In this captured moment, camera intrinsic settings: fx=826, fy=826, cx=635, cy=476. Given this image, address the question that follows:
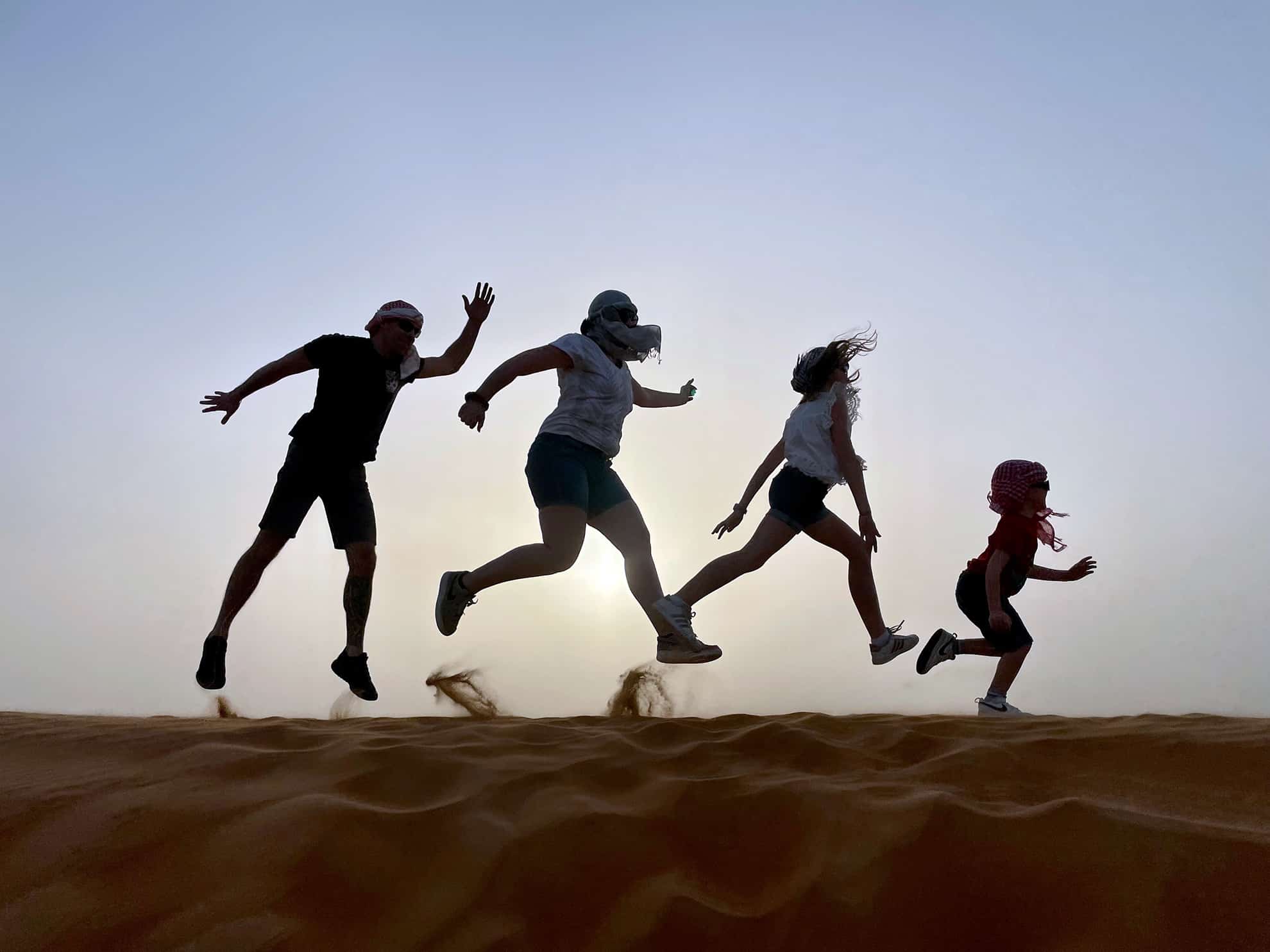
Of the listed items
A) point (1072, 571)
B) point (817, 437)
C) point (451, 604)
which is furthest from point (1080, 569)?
point (451, 604)

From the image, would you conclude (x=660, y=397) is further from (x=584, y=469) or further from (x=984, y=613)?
(x=984, y=613)

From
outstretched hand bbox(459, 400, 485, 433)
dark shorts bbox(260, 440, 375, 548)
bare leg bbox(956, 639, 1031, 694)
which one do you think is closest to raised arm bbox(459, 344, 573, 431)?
outstretched hand bbox(459, 400, 485, 433)

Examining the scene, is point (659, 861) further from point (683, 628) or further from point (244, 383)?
point (244, 383)

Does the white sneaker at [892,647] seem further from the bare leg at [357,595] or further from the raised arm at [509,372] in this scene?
the bare leg at [357,595]

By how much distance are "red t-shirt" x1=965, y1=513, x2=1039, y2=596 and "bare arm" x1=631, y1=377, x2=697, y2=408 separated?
2.14 m

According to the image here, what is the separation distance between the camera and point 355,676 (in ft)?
13.9

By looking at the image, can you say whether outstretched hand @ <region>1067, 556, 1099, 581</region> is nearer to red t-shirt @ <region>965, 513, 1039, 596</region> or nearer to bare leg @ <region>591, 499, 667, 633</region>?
red t-shirt @ <region>965, 513, 1039, 596</region>

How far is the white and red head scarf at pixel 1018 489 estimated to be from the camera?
5.29m

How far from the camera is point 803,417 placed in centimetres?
507

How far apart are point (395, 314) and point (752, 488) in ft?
8.22

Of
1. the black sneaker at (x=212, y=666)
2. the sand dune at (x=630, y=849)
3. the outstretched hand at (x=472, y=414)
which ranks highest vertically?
the outstretched hand at (x=472, y=414)

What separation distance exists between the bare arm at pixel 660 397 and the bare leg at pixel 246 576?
2141 millimetres

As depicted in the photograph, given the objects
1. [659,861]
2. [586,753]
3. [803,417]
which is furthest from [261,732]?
[803,417]

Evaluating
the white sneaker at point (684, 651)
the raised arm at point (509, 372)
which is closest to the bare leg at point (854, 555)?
the white sneaker at point (684, 651)
